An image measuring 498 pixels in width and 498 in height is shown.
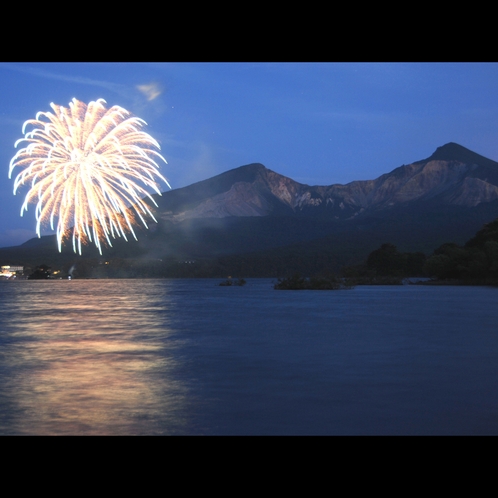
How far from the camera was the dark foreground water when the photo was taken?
7539 millimetres

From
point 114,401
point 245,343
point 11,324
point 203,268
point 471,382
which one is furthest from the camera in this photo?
point 203,268

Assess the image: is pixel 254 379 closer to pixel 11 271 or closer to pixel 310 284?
pixel 310 284

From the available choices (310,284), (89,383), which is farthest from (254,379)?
(310,284)

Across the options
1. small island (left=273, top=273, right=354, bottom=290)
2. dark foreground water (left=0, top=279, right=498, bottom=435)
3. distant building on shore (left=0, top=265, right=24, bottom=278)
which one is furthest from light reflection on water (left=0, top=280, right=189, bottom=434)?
distant building on shore (left=0, top=265, right=24, bottom=278)

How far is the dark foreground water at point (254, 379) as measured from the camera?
7539 mm

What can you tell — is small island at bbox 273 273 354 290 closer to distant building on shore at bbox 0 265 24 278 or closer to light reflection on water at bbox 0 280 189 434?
light reflection on water at bbox 0 280 189 434

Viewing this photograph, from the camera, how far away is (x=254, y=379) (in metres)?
11.1

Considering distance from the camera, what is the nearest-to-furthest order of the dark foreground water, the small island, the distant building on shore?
1. the dark foreground water
2. the small island
3. the distant building on shore

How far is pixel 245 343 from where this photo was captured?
1764 cm

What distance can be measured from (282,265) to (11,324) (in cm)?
9739

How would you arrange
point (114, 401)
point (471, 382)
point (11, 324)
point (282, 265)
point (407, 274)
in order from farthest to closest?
1. point (282, 265)
2. point (407, 274)
3. point (11, 324)
4. point (471, 382)
5. point (114, 401)
